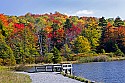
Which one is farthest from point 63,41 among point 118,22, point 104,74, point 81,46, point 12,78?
point 12,78

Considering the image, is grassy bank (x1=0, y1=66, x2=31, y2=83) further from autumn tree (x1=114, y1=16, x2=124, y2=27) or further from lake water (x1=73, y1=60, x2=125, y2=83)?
autumn tree (x1=114, y1=16, x2=124, y2=27)

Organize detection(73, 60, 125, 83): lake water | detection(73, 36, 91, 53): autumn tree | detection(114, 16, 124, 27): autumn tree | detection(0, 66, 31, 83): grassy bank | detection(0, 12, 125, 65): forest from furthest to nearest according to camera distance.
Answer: detection(114, 16, 124, 27): autumn tree < detection(73, 36, 91, 53): autumn tree < detection(0, 12, 125, 65): forest < detection(73, 60, 125, 83): lake water < detection(0, 66, 31, 83): grassy bank

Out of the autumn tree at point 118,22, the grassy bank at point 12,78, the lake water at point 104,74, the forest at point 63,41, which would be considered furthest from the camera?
the autumn tree at point 118,22

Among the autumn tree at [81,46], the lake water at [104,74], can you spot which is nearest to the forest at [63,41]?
the autumn tree at [81,46]

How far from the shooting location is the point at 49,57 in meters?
64.4

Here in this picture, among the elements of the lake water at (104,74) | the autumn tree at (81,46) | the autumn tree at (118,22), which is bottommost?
the lake water at (104,74)

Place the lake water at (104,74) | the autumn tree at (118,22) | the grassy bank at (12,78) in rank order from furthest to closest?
the autumn tree at (118,22)
the lake water at (104,74)
the grassy bank at (12,78)

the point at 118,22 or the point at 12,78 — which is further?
the point at 118,22

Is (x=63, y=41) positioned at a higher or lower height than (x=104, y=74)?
higher

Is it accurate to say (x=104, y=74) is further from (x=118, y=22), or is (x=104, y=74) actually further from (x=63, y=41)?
(x=118, y=22)

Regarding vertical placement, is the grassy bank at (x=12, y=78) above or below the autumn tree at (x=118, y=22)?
below

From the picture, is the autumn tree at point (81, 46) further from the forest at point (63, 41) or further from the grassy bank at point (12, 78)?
the grassy bank at point (12, 78)

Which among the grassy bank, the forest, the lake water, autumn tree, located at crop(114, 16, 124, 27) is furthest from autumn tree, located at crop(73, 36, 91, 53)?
the grassy bank

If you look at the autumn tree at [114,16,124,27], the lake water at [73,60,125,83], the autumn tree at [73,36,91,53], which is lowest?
the lake water at [73,60,125,83]
